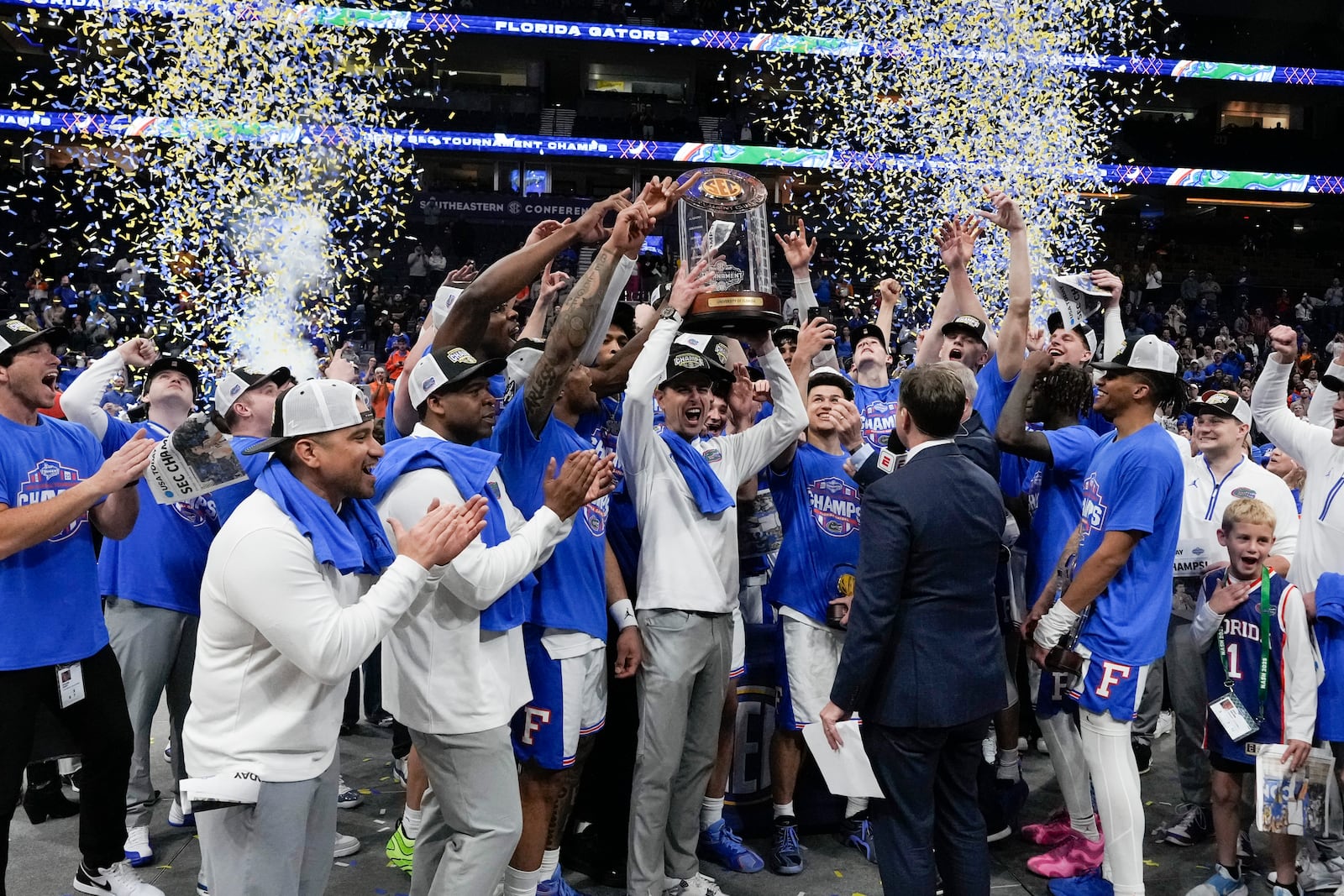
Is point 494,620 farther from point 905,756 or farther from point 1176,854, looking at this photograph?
point 1176,854

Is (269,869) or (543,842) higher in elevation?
(269,869)

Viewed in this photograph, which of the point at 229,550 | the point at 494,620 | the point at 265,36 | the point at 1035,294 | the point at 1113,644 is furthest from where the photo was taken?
the point at 1035,294

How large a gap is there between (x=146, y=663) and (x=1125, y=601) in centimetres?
430

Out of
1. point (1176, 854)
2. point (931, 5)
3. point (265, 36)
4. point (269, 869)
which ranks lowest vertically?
point (1176, 854)

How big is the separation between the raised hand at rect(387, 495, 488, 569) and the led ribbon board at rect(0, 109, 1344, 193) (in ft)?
72.7

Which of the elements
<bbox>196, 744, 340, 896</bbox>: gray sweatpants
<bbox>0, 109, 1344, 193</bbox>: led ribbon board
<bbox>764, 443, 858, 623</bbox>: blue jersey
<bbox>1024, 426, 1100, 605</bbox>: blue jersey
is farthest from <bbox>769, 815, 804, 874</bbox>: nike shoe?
<bbox>0, 109, 1344, 193</bbox>: led ribbon board

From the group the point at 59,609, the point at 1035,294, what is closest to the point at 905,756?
the point at 59,609

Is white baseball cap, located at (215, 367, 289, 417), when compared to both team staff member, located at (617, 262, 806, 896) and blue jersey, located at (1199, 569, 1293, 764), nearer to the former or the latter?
team staff member, located at (617, 262, 806, 896)

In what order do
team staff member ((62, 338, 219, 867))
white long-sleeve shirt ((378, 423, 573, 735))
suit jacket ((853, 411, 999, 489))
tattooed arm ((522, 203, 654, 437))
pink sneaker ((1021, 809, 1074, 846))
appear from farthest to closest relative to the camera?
pink sneaker ((1021, 809, 1074, 846)), team staff member ((62, 338, 219, 867)), suit jacket ((853, 411, 999, 489)), tattooed arm ((522, 203, 654, 437)), white long-sleeve shirt ((378, 423, 573, 735))

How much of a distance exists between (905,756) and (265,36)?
14.3 metres

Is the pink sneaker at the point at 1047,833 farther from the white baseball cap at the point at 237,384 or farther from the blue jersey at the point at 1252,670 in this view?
the white baseball cap at the point at 237,384

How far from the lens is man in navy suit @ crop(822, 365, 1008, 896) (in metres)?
3.71

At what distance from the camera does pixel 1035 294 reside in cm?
2048

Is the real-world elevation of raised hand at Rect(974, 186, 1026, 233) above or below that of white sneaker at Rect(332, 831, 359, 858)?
above
